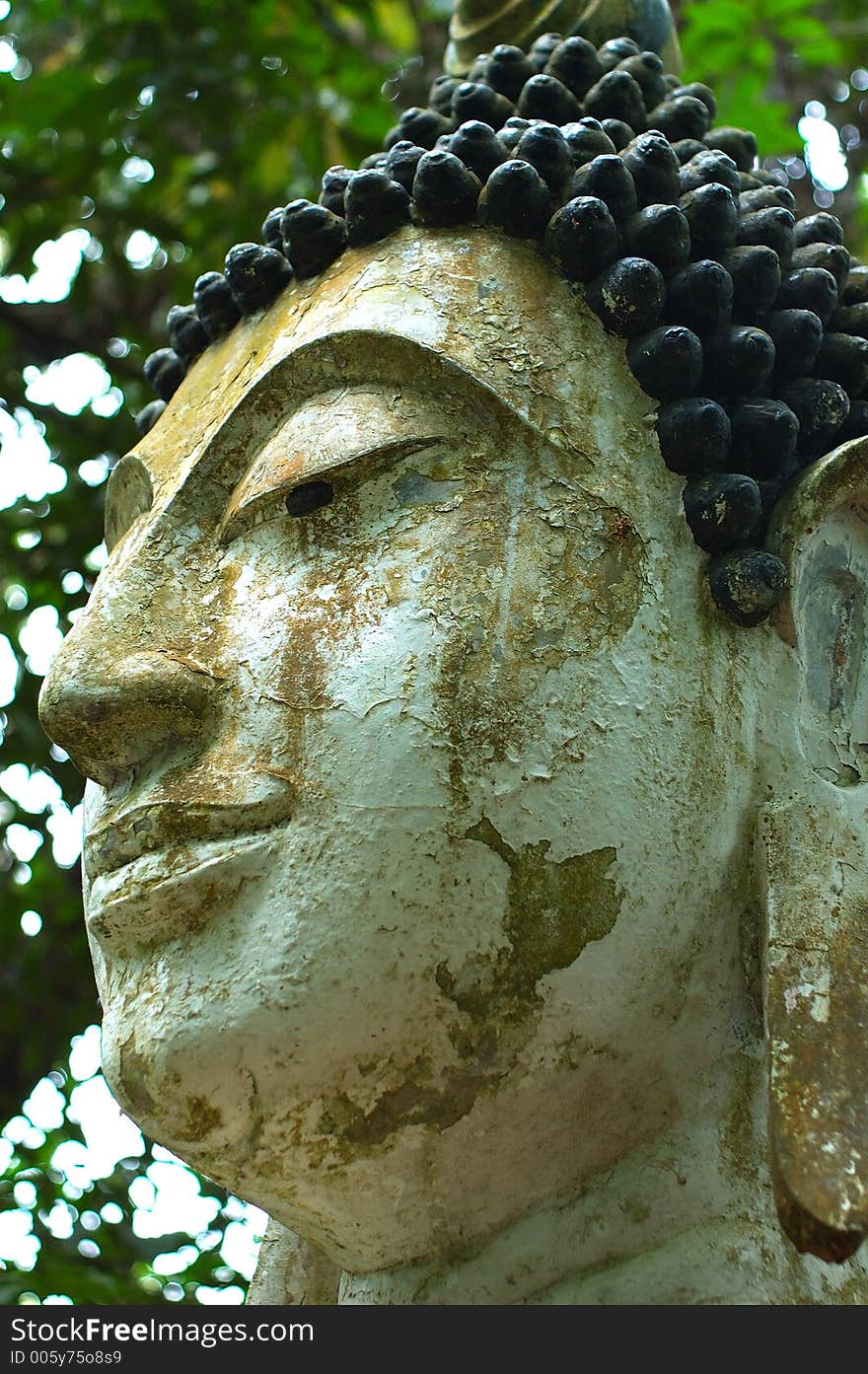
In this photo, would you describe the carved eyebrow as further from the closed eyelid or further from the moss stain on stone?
the moss stain on stone

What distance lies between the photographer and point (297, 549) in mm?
1898

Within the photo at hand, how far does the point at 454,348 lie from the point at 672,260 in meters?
0.33

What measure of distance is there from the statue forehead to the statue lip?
1.65ft

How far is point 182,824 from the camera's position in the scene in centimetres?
→ 176

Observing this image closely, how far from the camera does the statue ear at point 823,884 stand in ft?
5.36

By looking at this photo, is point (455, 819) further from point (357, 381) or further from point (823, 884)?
point (357, 381)

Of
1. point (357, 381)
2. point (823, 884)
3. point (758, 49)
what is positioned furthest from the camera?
point (758, 49)

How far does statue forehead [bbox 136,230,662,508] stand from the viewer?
6.27ft

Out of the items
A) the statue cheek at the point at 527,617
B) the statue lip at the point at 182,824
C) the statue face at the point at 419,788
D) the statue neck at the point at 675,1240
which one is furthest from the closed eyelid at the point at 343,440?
the statue neck at the point at 675,1240

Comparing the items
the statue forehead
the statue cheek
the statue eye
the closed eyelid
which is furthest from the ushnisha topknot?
the statue eye

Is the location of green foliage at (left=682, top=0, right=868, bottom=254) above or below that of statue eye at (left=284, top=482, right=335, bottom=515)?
above

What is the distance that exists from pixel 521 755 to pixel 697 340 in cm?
60

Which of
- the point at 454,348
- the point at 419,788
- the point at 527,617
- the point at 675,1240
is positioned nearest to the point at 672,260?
the point at 454,348

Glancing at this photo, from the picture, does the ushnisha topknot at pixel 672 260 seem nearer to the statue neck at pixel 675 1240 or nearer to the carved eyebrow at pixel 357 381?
the carved eyebrow at pixel 357 381
